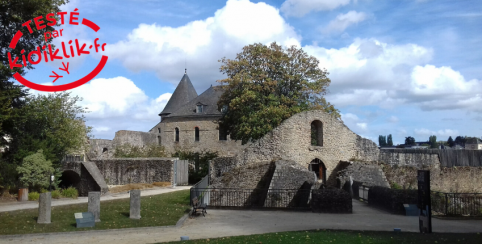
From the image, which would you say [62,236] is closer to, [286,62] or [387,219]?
[387,219]

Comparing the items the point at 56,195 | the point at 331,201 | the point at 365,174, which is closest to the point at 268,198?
the point at 331,201

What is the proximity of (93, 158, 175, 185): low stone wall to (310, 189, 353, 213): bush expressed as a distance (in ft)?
47.6

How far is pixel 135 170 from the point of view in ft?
93.7

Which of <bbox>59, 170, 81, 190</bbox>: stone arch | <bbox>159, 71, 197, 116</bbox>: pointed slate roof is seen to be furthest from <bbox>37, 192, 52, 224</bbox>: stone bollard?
<bbox>159, 71, 197, 116</bbox>: pointed slate roof

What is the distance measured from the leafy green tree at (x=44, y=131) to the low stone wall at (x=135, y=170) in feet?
10.2

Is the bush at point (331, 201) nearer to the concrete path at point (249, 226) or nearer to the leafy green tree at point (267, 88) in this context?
the concrete path at point (249, 226)

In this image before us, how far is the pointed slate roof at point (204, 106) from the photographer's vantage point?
165 ft

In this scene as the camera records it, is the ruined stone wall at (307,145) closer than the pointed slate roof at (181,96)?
Yes

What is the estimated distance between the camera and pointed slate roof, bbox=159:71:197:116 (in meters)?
54.4

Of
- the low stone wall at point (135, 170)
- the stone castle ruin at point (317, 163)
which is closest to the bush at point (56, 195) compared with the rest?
the stone castle ruin at point (317, 163)

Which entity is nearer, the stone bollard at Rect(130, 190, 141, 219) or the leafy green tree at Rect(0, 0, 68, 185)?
the stone bollard at Rect(130, 190, 141, 219)

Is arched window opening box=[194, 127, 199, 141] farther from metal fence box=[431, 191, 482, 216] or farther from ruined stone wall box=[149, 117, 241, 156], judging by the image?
metal fence box=[431, 191, 482, 216]

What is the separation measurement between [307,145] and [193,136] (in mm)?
27966

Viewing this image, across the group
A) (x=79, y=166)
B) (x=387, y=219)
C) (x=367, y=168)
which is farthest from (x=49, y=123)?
(x=387, y=219)
